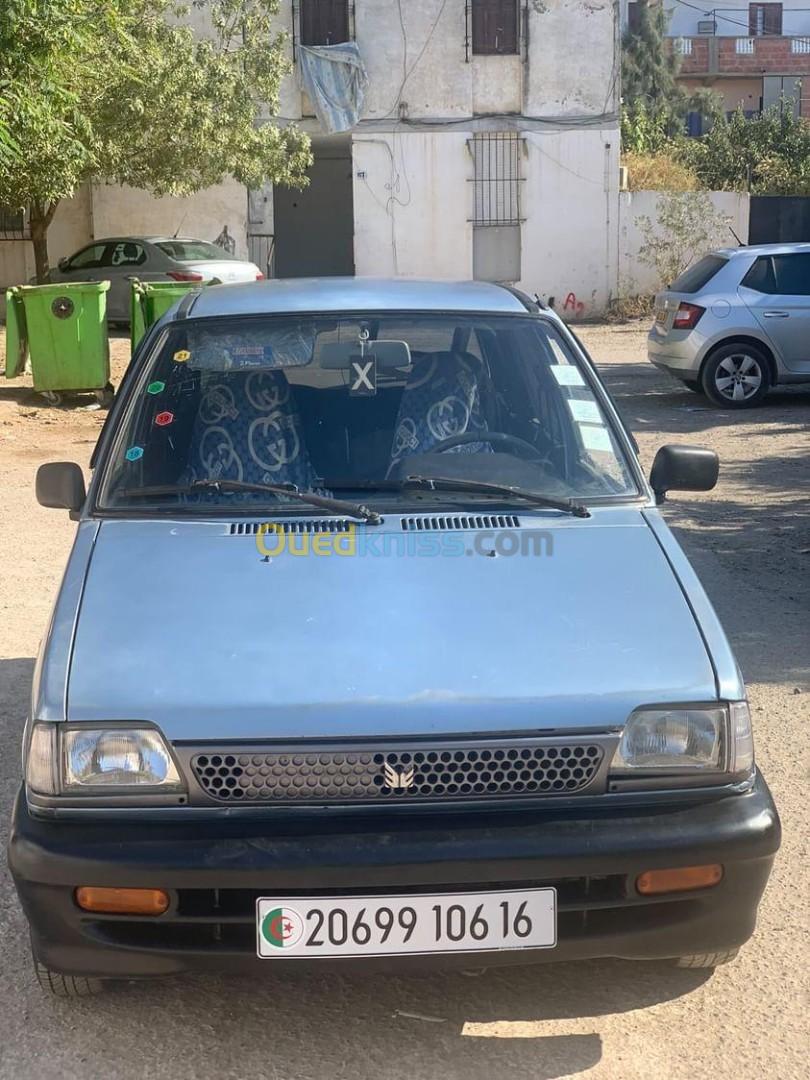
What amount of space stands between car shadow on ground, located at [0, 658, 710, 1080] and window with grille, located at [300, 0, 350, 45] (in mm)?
24577

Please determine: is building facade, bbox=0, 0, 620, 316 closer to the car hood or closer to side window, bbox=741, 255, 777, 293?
side window, bbox=741, 255, 777, 293

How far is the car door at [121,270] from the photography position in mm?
21438

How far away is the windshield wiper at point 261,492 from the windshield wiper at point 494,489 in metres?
0.20

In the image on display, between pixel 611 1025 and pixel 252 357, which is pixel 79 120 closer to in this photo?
pixel 252 357

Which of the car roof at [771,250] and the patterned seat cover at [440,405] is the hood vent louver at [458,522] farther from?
the car roof at [771,250]

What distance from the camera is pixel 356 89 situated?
26.0m

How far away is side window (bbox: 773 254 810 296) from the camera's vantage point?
13.7 m

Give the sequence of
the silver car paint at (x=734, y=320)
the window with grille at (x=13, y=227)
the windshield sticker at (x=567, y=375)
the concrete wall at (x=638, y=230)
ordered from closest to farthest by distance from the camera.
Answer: the windshield sticker at (x=567, y=375) < the silver car paint at (x=734, y=320) < the window with grille at (x=13, y=227) < the concrete wall at (x=638, y=230)

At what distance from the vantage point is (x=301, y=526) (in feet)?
12.5

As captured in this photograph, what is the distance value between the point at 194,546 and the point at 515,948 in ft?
4.47

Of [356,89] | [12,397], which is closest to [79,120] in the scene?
[12,397]

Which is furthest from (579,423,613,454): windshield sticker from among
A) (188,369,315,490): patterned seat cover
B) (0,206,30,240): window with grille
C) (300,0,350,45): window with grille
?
(0,206,30,240): window with grille

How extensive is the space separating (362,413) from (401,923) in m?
1.80

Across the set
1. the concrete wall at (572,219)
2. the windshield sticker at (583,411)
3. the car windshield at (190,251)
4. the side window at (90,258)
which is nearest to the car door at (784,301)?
the windshield sticker at (583,411)
